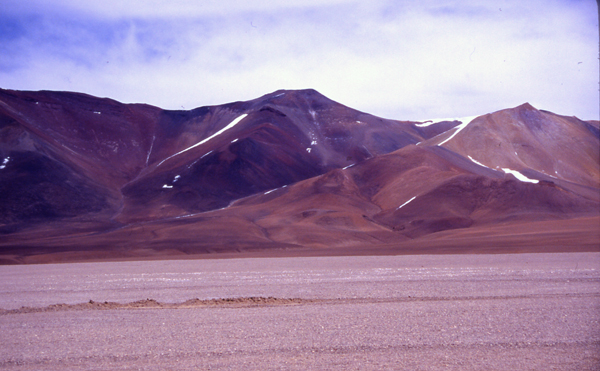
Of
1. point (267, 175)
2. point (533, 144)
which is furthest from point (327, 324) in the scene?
Result: point (533, 144)

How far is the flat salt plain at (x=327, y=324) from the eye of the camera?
32.9 feet

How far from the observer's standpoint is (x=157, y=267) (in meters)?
32.1

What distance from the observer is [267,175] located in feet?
298

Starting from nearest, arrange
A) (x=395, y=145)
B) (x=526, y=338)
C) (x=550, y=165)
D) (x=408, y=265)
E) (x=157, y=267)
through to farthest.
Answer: (x=526, y=338) < (x=408, y=265) < (x=157, y=267) < (x=550, y=165) < (x=395, y=145)

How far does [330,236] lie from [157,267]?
25113 millimetres

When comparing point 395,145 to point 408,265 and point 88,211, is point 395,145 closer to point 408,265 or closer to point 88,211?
point 88,211

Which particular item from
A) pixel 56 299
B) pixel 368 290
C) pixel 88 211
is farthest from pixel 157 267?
pixel 88 211

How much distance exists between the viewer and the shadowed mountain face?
2270 inches

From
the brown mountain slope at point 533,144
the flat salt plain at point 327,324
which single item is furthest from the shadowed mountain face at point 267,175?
the flat salt plain at point 327,324

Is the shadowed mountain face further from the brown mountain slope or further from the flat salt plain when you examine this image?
the flat salt plain

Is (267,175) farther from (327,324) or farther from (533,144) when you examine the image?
(327,324)

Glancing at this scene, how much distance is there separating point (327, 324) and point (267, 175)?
78.3 meters

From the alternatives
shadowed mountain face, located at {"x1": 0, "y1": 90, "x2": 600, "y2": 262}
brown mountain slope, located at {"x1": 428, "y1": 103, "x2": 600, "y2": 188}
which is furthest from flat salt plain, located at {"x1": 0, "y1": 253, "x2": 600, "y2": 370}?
brown mountain slope, located at {"x1": 428, "y1": 103, "x2": 600, "y2": 188}

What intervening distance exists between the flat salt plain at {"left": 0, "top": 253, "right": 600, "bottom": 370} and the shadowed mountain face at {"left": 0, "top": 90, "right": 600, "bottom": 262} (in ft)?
79.4
